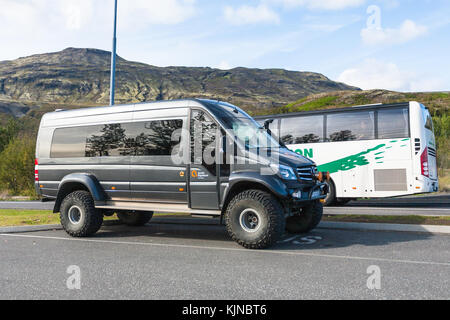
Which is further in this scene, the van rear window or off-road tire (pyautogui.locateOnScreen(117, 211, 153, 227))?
off-road tire (pyautogui.locateOnScreen(117, 211, 153, 227))

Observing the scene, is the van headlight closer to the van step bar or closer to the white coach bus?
the van step bar

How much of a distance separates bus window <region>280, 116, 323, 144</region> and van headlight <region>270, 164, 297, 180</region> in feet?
29.6

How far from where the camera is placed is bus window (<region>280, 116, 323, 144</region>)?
15695 millimetres

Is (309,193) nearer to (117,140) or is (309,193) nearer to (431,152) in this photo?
(117,140)

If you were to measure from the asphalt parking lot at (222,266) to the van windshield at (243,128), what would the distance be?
187 centimetres

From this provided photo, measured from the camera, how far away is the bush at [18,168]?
113ft

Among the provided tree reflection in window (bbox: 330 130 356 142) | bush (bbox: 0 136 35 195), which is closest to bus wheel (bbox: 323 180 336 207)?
tree reflection in window (bbox: 330 130 356 142)

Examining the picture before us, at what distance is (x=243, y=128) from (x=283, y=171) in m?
1.38

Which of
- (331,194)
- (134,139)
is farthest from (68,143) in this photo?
(331,194)

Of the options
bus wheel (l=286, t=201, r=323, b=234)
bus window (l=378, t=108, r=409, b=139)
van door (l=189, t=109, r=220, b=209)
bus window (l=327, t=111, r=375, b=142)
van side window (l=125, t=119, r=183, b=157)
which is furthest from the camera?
bus window (l=327, t=111, r=375, b=142)

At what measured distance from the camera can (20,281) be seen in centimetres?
511
